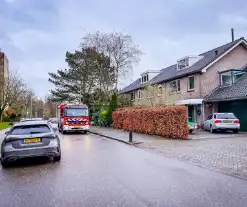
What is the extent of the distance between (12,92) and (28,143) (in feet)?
179

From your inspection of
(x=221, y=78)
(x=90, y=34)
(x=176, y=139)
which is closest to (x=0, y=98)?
(x=90, y=34)

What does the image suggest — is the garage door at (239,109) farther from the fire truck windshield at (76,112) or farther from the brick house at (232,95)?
the fire truck windshield at (76,112)

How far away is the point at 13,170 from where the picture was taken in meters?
8.88

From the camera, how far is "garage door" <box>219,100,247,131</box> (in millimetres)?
22688

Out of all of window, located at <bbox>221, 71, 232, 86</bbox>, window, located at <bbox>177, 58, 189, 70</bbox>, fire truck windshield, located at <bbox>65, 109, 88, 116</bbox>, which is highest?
window, located at <bbox>177, 58, 189, 70</bbox>

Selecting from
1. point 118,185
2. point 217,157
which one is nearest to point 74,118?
point 217,157

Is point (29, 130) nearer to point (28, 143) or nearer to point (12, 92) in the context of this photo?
point (28, 143)

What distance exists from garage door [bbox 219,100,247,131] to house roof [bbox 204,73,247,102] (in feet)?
3.05

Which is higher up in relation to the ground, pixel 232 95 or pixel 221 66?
pixel 221 66

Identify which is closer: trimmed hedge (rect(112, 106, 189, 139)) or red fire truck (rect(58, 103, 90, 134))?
trimmed hedge (rect(112, 106, 189, 139))

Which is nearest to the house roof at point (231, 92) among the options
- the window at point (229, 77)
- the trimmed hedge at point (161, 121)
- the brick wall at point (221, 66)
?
the window at point (229, 77)

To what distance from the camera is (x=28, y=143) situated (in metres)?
9.34

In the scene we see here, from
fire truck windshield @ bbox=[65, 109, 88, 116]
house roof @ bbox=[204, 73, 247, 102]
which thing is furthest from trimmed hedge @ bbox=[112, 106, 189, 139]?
house roof @ bbox=[204, 73, 247, 102]

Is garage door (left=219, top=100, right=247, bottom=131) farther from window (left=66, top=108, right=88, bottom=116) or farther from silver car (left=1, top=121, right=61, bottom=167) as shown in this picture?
silver car (left=1, top=121, right=61, bottom=167)
